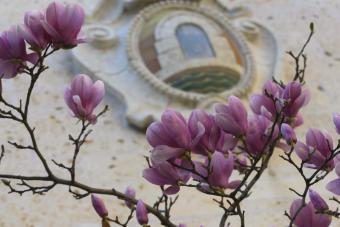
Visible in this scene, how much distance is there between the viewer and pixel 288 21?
278 centimetres

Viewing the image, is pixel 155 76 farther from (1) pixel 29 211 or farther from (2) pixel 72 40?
(2) pixel 72 40

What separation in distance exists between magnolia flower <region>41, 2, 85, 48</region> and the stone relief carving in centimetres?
116

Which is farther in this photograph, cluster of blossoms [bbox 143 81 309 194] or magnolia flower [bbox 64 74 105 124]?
magnolia flower [bbox 64 74 105 124]

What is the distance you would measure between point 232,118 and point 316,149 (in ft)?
0.37

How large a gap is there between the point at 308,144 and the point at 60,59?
1597mm

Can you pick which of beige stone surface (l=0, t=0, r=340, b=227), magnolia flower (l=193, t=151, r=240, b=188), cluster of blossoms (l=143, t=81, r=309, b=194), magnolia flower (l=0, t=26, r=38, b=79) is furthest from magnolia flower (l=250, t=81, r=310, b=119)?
beige stone surface (l=0, t=0, r=340, b=227)

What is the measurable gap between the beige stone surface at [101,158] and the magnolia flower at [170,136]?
967 millimetres

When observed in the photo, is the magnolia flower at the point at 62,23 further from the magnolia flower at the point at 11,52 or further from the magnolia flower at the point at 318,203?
the magnolia flower at the point at 318,203

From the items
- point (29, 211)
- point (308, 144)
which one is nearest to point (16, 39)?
point (308, 144)

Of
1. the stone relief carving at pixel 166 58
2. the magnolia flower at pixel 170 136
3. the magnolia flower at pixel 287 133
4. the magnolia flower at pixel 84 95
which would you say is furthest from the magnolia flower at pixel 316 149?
the stone relief carving at pixel 166 58

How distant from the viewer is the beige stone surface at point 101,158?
177 centimetres

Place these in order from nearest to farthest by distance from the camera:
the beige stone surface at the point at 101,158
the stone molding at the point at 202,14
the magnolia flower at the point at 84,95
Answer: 1. the magnolia flower at the point at 84,95
2. the beige stone surface at the point at 101,158
3. the stone molding at the point at 202,14

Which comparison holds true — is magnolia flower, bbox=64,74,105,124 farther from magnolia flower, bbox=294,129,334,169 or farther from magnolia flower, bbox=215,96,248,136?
magnolia flower, bbox=294,129,334,169

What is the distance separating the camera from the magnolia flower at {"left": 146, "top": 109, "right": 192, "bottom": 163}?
0.82 m
